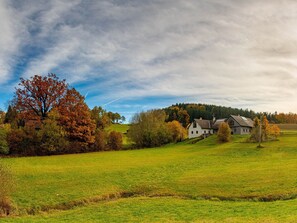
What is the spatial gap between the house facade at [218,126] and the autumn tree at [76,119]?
1429 inches

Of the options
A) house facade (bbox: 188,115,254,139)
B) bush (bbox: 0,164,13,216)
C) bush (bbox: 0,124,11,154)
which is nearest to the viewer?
bush (bbox: 0,164,13,216)

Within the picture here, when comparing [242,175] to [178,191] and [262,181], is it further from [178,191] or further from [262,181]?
[178,191]

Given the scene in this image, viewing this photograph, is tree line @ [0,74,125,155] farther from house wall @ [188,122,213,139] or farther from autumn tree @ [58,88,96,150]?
house wall @ [188,122,213,139]

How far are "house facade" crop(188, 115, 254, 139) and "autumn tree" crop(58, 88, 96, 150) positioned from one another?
119ft

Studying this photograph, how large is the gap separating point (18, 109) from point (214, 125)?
2323 inches

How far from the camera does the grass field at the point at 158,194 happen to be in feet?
67.7

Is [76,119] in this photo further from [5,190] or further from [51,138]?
[5,190]

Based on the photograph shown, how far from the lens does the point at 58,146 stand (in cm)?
6212

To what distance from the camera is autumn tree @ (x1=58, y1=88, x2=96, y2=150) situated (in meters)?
65.2

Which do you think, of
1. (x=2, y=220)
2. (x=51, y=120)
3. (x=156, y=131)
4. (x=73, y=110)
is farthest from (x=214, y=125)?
(x=2, y=220)

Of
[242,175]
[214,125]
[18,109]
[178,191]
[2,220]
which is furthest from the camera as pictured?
[214,125]

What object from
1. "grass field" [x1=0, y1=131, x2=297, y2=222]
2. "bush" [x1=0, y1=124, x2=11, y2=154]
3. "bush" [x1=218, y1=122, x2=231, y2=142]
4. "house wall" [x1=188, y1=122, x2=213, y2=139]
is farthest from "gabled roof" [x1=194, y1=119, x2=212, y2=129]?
"bush" [x1=0, y1=124, x2=11, y2=154]

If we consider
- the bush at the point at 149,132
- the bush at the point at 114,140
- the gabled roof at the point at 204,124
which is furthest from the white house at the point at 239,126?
the bush at the point at 114,140

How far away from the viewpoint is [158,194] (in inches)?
1108
